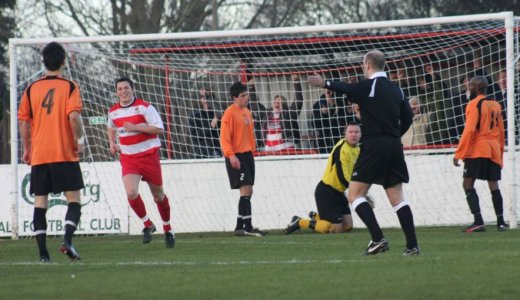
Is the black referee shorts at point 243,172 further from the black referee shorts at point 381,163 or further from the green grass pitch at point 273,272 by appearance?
the black referee shorts at point 381,163

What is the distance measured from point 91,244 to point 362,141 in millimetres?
5157

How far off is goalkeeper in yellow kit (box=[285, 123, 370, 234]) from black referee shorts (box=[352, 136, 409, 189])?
18.0ft

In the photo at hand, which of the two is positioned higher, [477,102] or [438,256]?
[477,102]

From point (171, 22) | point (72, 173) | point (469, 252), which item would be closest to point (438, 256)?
point (469, 252)

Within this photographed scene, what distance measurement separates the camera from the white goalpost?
690 inches

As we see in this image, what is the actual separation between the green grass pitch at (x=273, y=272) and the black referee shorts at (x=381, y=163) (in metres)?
0.69

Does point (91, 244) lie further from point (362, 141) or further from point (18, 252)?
point (362, 141)

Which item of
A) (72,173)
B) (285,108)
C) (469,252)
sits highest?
(285,108)

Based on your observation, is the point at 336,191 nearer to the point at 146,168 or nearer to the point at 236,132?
the point at 236,132

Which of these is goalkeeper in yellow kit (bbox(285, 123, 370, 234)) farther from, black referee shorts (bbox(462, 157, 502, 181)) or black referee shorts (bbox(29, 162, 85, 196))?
black referee shorts (bbox(29, 162, 85, 196))

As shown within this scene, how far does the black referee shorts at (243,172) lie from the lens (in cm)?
1611

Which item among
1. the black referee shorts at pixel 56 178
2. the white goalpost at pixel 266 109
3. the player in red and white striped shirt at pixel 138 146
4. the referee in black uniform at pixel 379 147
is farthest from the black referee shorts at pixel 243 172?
the referee in black uniform at pixel 379 147

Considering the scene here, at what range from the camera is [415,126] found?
59.3 ft

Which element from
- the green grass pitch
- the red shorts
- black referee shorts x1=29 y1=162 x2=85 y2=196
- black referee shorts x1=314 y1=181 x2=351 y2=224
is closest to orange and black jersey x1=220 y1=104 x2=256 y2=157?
black referee shorts x1=314 y1=181 x2=351 y2=224
